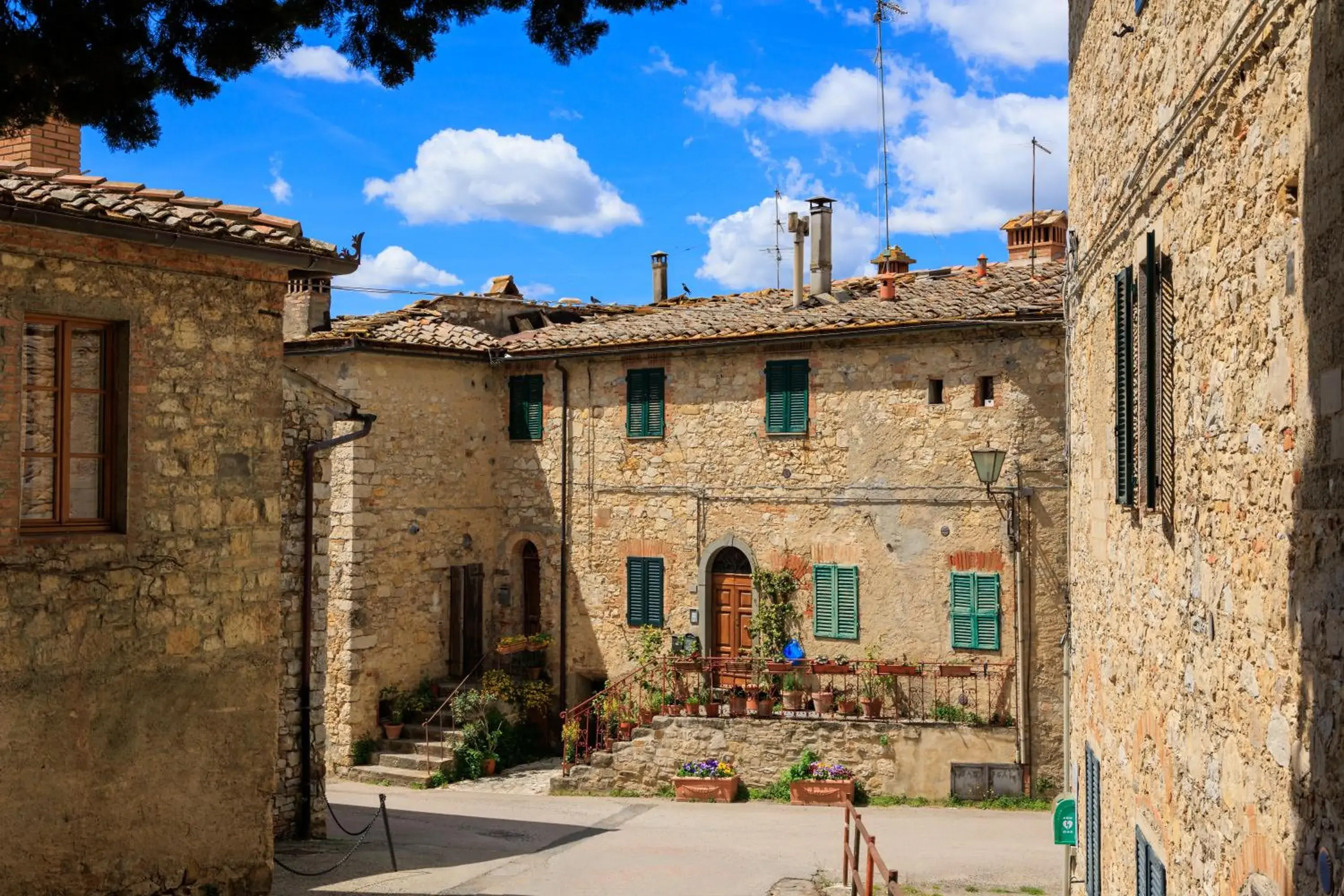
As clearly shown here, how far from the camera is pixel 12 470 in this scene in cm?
884

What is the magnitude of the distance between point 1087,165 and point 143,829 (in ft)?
27.5

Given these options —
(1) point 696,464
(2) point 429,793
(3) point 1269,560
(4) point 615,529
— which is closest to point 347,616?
(2) point 429,793

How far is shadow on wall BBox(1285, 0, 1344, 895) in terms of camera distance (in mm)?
3557

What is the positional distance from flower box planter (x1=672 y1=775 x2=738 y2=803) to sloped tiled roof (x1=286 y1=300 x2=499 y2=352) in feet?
25.6

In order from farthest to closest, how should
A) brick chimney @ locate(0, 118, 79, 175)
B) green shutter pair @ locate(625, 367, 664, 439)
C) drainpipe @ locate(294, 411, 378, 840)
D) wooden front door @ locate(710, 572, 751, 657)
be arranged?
green shutter pair @ locate(625, 367, 664, 439), wooden front door @ locate(710, 572, 751, 657), drainpipe @ locate(294, 411, 378, 840), brick chimney @ locate(0, 118, 79, 175)

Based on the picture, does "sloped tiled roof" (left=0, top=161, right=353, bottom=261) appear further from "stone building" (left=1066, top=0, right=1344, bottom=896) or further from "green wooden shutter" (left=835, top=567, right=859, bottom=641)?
"green wooden shutter" (left=835, top=567, right=859, bottom=641)

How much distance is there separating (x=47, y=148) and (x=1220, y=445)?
10756 millimetres

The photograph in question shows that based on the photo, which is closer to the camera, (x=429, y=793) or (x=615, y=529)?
(x=429, y=793)

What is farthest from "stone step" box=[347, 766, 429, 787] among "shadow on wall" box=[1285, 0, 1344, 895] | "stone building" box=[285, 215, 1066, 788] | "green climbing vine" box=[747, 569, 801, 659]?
"shadow on wall" box=[1285, 0, 1344, 895]

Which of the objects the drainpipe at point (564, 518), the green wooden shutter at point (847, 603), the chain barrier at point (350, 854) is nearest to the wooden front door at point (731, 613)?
the green wooden shutter at point (847, 603)

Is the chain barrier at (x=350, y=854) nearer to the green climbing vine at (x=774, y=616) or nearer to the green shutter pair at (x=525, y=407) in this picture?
the green climbing vine at (x=774, y=616)

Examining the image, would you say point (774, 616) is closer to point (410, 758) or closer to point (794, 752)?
point (794, 752)

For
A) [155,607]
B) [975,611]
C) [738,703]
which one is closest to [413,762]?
[738,703]

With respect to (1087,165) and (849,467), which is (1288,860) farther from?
(849,467)
